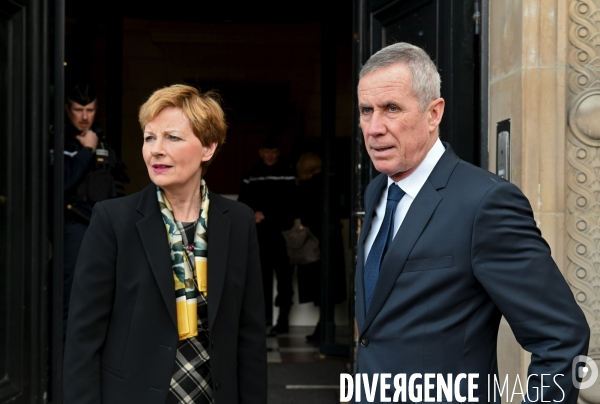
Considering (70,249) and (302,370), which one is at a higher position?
(70,249)

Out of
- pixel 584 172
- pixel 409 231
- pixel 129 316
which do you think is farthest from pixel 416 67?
pixel 584 172

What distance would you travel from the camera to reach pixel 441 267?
194 cm

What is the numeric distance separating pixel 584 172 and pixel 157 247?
222 cm

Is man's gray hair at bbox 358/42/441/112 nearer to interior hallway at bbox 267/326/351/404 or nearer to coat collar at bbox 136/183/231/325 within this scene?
coat collar at bbox 136/183/231/325

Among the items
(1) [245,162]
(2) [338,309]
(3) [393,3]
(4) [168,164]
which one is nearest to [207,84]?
(1) [245,162]

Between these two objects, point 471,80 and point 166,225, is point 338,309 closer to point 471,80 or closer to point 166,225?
point 471,80

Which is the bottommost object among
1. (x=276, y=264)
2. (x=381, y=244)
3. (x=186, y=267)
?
(x=276, y=264)

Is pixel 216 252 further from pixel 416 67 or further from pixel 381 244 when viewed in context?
pixel 416 67

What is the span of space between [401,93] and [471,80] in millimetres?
2306

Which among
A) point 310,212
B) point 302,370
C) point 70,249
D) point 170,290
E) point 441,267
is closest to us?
point 441,267

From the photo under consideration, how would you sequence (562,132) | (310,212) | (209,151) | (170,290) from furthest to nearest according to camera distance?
(310,212)
(562,132)
(209,151)
(170,290)

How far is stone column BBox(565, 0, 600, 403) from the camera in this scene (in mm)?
3738

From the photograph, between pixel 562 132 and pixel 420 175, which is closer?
pixel 420 175

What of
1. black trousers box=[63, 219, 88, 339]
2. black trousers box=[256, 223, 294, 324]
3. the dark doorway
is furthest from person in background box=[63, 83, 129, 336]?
black trousers box=[256, 223, 294, 324]
